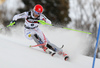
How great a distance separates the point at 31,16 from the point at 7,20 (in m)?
5.80

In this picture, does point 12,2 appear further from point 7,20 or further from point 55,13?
point 55,13

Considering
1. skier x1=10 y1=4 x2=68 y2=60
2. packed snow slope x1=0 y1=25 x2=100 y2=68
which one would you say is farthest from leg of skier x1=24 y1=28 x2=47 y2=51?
packed snow slope x1=0 y1=25 x2=100 y2=68

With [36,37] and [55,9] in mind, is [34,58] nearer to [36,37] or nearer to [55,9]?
[36,37]

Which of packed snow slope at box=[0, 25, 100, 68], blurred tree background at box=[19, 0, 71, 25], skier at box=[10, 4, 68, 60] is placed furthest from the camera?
blurred tree background at box=[19, 0, 71, 25]

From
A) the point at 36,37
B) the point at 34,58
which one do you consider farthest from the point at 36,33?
the point at 34,58

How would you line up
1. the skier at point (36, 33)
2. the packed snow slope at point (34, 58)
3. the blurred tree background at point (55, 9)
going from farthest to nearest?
the blurred tree background at point (55, 9), the skier at point (36, 33), the packed snow slope at point (34, 58)

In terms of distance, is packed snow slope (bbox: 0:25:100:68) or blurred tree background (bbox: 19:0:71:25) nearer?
packed snow slope (bbox: 0:25:100:68)

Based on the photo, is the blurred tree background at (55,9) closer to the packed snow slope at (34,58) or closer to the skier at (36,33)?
the packed snow slope at (34,58)

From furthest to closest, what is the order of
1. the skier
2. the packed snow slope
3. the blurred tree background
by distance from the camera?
the blurred tree background → the skier → the packed snow slope

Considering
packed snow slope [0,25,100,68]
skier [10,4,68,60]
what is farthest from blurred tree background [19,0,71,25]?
skier [10,4,68,60]

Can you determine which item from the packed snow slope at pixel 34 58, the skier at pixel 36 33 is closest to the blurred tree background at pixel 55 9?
the packed snow slope at pixel 34 58

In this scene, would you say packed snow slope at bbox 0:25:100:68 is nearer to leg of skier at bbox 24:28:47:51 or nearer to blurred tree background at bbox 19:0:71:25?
leg of skier at bbox 24:28:47:51

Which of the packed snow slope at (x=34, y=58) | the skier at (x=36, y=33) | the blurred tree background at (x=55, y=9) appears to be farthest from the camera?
the blurred tree background at (x=55, y=9)

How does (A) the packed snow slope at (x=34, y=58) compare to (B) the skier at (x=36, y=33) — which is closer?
(A) the packed snow slope at (x=34, y=58)
